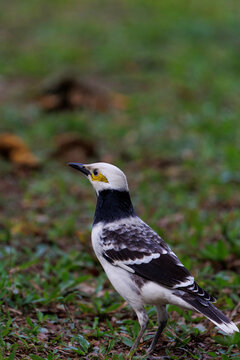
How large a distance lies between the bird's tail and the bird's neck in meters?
0.89

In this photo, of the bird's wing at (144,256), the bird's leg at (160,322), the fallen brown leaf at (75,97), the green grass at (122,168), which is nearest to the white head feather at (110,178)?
the bird's wing at (144,256)

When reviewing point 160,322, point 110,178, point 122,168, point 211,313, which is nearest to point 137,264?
point 160,322

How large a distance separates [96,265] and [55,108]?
5.62 meters

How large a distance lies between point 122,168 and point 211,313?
4.99 meters

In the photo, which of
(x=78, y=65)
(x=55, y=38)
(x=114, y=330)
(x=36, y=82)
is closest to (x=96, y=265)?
(x=114, y=330)

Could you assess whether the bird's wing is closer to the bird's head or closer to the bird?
the bird

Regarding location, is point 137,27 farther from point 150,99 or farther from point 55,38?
point 150,99

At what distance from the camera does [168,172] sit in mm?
8219

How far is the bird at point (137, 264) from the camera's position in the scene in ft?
12.3

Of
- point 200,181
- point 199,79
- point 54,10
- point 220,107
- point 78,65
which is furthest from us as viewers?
point 54,10

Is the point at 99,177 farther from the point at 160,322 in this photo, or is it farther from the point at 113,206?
the point at 160,322

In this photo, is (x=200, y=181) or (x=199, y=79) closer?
(x=200, y=181)

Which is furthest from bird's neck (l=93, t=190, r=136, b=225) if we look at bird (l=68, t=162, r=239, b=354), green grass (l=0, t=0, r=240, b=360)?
green grass (l=0, t=0, r=240, b=360)

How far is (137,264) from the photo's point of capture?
395 centimetres
